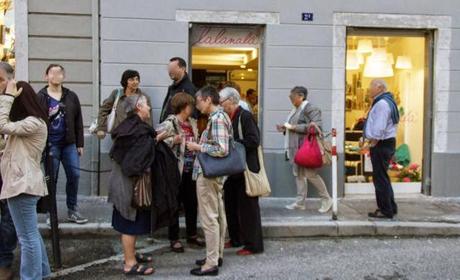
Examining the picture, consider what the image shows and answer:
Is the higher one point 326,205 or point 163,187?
point 163,187

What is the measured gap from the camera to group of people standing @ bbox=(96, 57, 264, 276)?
543 centimetres

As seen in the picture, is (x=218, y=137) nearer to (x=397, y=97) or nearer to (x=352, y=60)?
(x=352, y=60)

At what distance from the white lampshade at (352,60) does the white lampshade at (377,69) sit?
0.17 meters

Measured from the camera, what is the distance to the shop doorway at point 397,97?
931 centimetres

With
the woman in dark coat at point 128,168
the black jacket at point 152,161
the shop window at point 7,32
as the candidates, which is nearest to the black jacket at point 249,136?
the black jacket at point 152,161

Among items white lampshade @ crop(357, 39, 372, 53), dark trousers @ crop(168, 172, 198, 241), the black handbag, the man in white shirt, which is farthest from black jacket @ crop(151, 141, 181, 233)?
white lampshade @ crop(357, 39, 372, 53)

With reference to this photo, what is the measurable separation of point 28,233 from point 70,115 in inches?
97.3

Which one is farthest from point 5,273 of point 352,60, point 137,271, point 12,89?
point 352,60

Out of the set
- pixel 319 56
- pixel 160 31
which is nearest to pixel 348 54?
pixel 319 56

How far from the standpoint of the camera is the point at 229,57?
926 cm

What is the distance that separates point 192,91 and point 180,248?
1.95 m

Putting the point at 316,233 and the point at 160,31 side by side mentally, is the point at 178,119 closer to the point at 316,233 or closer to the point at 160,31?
the point at 316,233

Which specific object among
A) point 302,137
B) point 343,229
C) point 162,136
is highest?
point 162,136

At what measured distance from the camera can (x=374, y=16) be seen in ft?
29.6
